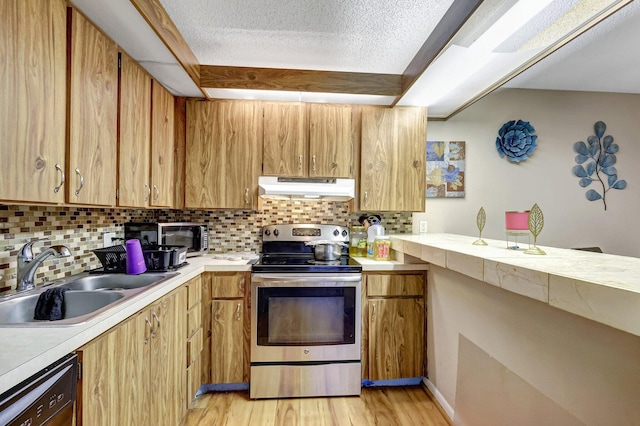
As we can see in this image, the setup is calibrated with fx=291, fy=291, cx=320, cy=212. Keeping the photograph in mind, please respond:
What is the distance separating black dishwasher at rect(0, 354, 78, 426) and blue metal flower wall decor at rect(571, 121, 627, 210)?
3613 mm

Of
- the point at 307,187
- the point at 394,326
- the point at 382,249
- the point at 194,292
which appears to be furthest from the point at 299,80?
the point at 394,326

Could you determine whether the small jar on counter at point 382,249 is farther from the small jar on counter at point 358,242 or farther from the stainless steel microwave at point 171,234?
the stainless steel microwave at point 171,234

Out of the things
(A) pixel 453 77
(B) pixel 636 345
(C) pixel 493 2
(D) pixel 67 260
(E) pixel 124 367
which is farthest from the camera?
(A) pixel 453 77

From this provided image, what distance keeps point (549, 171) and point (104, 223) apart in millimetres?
3623

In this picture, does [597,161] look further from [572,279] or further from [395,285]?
[572,279]

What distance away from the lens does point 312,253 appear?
253 cm

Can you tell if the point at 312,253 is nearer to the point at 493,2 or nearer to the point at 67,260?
the point at 67,260

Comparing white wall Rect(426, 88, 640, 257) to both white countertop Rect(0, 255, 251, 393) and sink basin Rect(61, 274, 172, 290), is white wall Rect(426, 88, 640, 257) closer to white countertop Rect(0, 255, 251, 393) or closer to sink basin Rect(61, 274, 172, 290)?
sink basin Rect(61, 274, 172, 290)

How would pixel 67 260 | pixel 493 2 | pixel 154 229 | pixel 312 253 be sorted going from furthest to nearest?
pixel 312 253
pixel 154 229
pixel 67 260
pixel 493 2

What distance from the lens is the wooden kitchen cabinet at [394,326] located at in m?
2.07

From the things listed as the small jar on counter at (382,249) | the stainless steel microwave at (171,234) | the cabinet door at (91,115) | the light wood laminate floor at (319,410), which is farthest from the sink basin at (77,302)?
the small jar on counter at (382,249)

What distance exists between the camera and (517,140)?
8.63 ft

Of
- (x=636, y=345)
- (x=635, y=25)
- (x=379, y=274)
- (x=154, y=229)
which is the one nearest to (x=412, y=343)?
(x=379, y=274)

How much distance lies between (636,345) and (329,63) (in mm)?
2059
